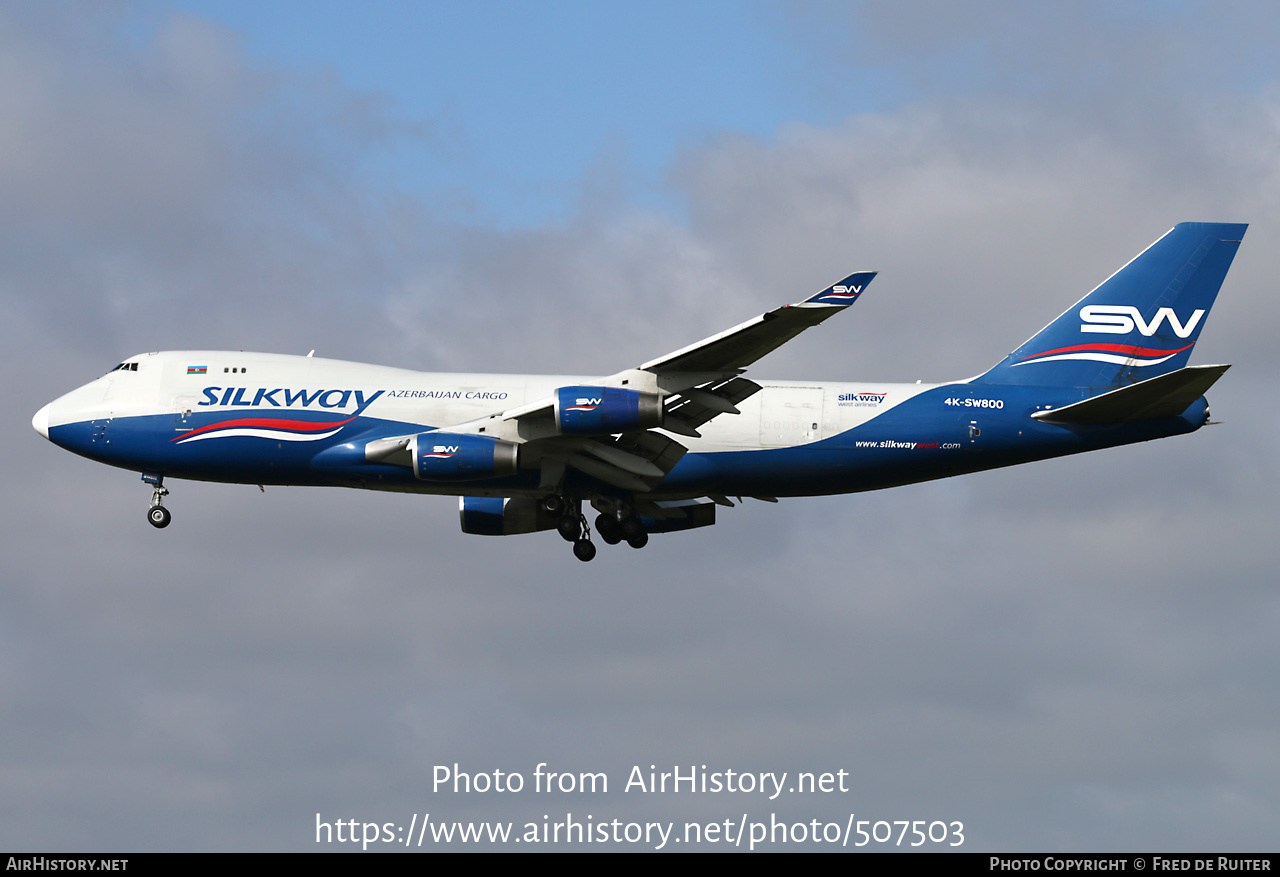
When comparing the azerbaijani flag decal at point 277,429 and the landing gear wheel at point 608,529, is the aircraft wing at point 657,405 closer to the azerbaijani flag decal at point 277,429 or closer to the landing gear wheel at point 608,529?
the landing gear wheel at point 608,529

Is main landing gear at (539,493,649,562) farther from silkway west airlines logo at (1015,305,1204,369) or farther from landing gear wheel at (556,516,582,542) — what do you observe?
silkway west airlines logo at (1015,305,1204,369)

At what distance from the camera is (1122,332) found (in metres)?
44.7

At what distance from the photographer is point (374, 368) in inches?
1724

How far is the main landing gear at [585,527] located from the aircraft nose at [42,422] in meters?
14.4

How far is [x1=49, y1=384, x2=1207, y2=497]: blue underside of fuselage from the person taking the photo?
42.0 meters

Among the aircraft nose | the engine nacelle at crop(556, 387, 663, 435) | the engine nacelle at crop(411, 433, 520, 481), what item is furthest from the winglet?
the aircraft nose

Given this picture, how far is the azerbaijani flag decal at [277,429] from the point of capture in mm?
42000

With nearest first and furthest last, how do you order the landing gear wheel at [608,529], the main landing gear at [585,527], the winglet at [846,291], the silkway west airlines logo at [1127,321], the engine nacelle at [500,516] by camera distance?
1. the winglet at [846,291]
2. the main landing gear at [585,527]
3. the landing gear wheel at [608,529]
4. the silkway west airlines logo at [1127,321]
5. the engine nacelle at [500,516]

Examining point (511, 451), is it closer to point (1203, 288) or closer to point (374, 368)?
point (374, 368)

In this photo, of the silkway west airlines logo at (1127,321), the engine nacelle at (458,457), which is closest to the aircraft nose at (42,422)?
the engine nacelle at (458,457)

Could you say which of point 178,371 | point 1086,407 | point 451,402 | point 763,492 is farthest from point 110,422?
point 1086,407

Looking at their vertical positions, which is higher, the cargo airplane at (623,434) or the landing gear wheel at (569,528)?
the cargo airplane at (623,434)

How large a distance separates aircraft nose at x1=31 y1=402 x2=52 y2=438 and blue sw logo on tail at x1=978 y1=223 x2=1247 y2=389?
26832mm

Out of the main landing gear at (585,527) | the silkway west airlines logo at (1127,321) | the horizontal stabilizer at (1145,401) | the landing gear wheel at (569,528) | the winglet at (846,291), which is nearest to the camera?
the winglet at (846,291)
